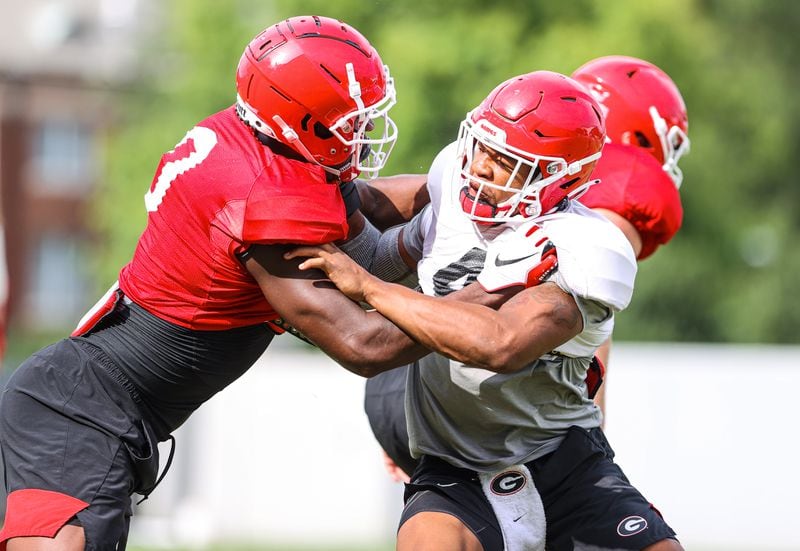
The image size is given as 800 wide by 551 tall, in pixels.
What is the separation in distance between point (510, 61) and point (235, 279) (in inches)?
489

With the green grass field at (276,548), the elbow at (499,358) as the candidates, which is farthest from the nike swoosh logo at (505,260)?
the green grass field at (276,548)

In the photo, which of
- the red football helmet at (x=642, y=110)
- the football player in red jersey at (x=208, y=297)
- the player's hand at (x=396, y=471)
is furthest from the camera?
the player's hand at (x=396, y=471)

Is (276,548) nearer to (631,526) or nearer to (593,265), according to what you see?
(631,526)

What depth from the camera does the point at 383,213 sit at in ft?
15.1

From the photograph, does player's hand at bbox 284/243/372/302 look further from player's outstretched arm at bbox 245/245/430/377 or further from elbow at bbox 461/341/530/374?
elbow at bbox 461/341/530/374

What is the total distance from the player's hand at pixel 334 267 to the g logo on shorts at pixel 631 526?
114 centimetres

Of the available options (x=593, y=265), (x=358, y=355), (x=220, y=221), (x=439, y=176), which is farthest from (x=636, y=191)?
(x=220, y=221)

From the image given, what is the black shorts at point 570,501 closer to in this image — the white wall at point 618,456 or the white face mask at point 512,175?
the white face mask at point 512,175

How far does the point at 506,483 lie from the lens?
4.08 meters

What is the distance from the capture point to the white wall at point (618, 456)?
951cm

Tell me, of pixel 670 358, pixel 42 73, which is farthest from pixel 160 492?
pixel 42 73

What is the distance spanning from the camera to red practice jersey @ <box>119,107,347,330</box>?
373 centimetres

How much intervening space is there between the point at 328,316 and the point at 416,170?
10.9 metres

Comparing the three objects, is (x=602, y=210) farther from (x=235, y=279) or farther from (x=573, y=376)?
(x=235, y=279)
